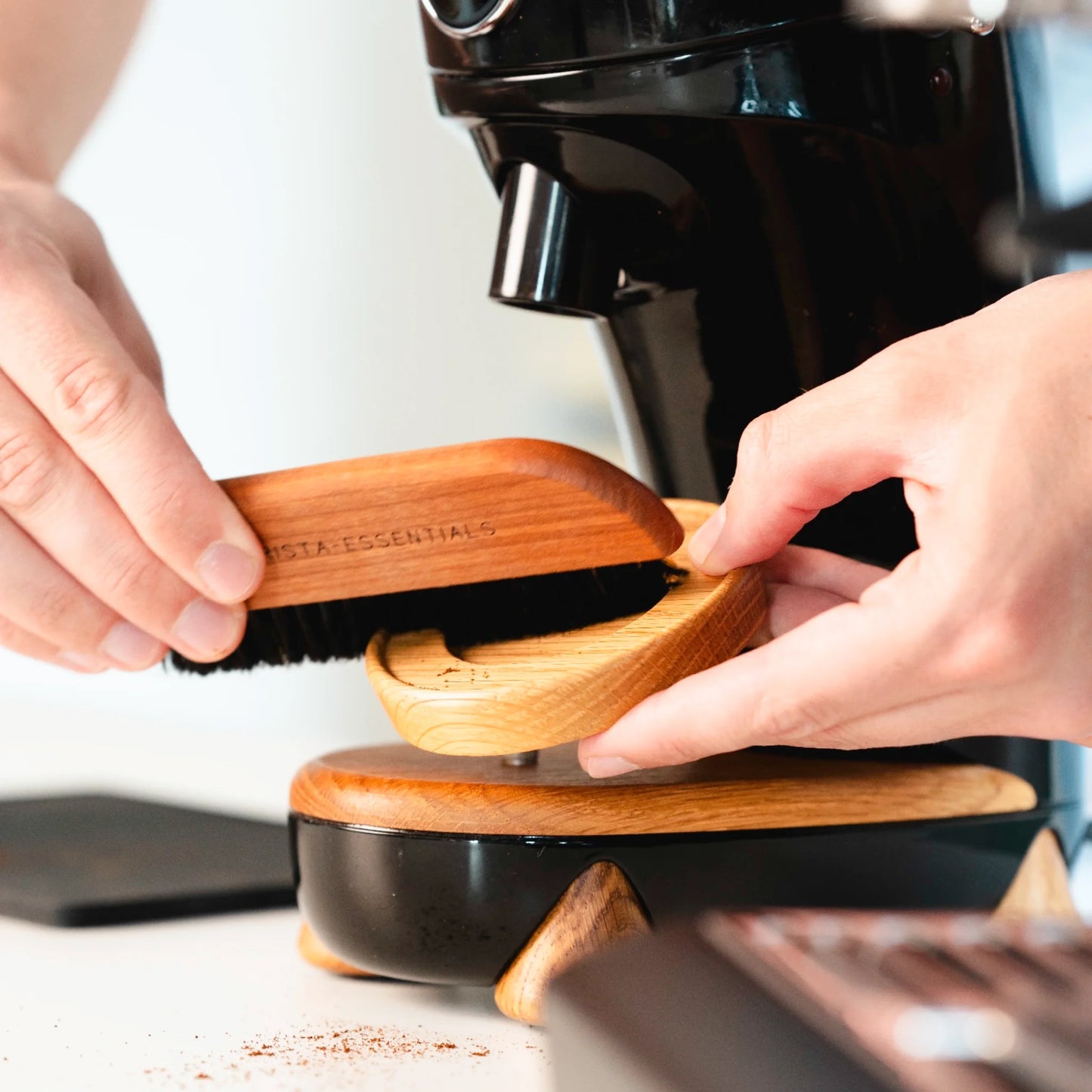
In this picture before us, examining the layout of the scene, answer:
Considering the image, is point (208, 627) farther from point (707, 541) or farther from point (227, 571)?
point (707, 541)

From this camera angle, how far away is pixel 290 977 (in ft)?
1.54

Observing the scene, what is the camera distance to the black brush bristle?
0.45 m

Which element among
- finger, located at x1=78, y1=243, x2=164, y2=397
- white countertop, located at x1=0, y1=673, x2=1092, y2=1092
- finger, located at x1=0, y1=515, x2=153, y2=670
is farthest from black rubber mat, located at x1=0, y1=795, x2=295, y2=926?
finger, located at x1=78, y1=243, x2=164, y2=397

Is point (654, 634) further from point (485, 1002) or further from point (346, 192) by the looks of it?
point (346, 192)

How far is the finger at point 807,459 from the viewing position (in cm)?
34

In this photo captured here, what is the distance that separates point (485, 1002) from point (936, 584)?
0.77 ft

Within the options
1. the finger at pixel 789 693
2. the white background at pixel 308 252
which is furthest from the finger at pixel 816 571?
the white background at pixel 308 252

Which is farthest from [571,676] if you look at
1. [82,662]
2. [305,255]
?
[305,255]

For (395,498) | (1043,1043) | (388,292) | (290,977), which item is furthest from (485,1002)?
(388,292)

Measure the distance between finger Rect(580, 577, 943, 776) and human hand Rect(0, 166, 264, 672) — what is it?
156 millimetres

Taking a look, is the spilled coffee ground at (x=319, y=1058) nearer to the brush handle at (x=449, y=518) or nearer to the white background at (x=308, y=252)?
the brush handle at (x=449, y=518)

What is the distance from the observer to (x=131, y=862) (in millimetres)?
610

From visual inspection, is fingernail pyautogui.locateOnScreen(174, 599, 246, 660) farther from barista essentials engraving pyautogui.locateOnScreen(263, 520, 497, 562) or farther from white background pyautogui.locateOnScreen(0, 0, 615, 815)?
white background pyautogui.locateOnScreen(0, 0, 615, 815)

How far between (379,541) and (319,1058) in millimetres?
168
